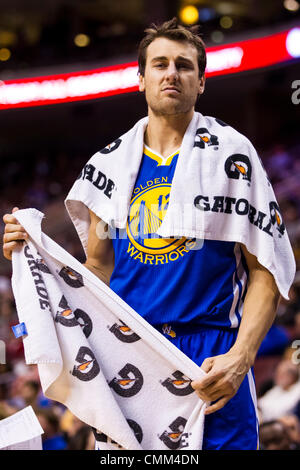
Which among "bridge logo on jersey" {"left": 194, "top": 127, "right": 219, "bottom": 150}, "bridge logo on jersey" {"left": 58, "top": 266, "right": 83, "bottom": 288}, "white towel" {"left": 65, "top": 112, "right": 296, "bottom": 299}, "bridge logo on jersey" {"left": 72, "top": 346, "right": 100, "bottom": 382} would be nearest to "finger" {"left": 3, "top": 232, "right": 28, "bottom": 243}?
"bridge logo on jersey" {"left": 58, "top": 266, "right": 83, "bottom": 288}

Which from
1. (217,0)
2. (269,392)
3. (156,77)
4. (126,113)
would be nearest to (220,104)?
(126,113)

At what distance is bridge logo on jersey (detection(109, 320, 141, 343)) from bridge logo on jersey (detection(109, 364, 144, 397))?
0.28ft

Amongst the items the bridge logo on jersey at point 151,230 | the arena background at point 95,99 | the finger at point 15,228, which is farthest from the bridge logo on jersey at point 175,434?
the arena background at point 95,99

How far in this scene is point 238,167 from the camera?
83.4 inches

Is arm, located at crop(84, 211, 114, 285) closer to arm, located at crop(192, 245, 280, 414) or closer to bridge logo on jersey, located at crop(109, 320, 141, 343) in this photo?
bridge logo on jersey, located at crop(109, 320, 141, 343)

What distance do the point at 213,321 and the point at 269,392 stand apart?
238 centimetres

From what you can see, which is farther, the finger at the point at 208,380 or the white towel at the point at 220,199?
the white towel at the point at 220,199

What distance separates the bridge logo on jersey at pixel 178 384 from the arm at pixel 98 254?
0.46m

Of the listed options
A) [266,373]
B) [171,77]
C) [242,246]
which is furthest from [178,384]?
[266,373]

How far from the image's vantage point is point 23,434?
7.37 feet

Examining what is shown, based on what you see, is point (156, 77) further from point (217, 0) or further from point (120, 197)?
point (217, 0)

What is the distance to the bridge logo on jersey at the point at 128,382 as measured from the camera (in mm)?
2105

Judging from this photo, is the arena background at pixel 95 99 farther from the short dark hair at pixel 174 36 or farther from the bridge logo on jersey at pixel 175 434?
the bridge logo on jersey at pixel 175 434

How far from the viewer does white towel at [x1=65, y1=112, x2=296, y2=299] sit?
2072 millimetres
